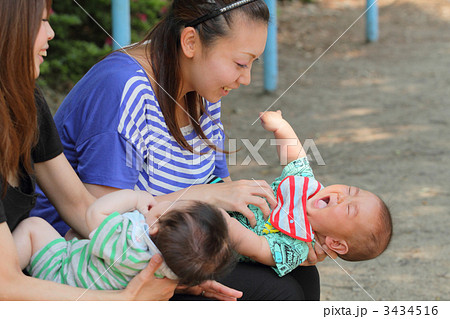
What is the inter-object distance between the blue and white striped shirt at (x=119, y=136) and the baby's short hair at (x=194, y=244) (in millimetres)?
376

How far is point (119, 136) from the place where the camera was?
197 centimetres

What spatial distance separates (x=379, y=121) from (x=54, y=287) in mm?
4272

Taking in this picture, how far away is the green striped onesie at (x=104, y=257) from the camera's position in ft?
5.43

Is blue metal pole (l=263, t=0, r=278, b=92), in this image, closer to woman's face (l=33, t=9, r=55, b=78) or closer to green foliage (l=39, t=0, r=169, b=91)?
green foliage (l=39, t=0, r=169, b=91)

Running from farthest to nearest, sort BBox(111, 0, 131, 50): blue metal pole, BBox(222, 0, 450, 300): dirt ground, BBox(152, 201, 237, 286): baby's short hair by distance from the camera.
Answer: BBox(111, 0, 131, 50): blue metal pole, BBox(222, 0, 450, 300): dirt ground, BBox(152, 201, 237, 286): baby's short hair

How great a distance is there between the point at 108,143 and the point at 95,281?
0.47 metres

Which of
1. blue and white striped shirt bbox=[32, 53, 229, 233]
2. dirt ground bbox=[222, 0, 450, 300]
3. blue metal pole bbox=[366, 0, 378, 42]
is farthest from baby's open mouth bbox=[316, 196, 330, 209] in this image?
blue metal pole bbox=[366, 0, 378, 42]

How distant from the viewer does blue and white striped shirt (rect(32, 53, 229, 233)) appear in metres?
1.96

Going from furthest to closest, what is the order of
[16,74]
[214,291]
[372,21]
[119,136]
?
1. [372,21]
2. [119,136]
3. [214,291]
4. [16,74]

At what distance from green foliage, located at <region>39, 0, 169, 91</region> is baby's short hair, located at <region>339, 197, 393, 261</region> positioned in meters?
3.69

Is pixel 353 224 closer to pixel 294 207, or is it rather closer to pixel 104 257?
pixel 294 207

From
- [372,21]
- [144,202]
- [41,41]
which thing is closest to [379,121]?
[372,21]

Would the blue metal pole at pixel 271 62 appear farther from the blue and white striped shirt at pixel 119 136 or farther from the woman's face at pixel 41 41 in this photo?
the woman's face at pixel 41 41

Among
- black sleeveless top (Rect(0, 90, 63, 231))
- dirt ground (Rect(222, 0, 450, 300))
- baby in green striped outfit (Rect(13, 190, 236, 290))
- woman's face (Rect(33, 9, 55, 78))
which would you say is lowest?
dirt ground (Rect(222, 0, 450, 300))
